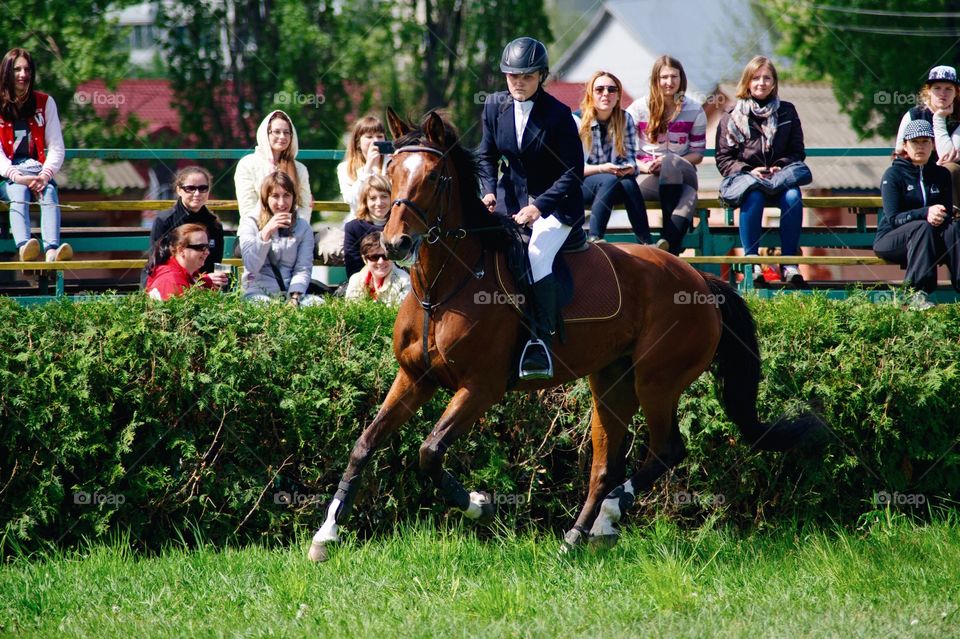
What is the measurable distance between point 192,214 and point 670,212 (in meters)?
4.59

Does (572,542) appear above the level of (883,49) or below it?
below

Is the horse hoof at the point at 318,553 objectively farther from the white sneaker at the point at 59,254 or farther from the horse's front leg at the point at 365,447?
the white sneaker at the point at 59,254

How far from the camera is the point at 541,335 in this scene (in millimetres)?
6723

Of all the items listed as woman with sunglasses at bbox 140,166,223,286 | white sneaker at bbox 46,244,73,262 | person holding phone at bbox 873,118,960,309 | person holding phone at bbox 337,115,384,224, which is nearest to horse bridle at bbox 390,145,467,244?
woman with sunglasses at bbox 140,166,223,286

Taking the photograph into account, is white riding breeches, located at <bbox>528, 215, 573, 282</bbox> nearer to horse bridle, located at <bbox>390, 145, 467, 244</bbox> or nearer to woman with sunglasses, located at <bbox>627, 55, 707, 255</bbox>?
horse bridle, located at <bbox>390, 145, 467, 244</bbox>

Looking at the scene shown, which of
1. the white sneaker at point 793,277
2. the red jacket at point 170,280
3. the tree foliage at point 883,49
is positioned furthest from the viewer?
the tree foliage at point 883,49

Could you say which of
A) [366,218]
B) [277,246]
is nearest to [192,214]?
[277,246]

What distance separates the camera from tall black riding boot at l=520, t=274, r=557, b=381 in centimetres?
658

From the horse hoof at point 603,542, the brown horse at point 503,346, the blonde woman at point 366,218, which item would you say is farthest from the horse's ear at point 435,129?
the blonde woman at point 366,218

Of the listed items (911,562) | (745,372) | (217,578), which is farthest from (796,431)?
(217,578)

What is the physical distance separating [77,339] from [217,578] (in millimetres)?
1907

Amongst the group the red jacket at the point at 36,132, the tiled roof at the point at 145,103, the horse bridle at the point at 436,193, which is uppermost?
the tiled roof at the point at 145,103

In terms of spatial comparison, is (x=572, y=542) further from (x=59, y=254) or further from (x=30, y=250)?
(x=30, y=250)

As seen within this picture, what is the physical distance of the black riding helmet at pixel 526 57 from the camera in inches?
264
